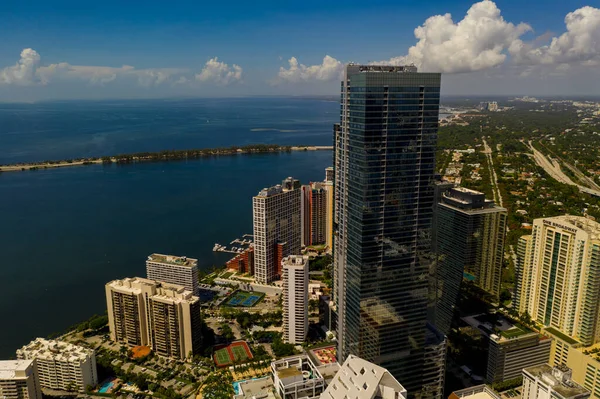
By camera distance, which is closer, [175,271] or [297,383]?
[297,383]

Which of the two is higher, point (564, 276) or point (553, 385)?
point (553, 385)

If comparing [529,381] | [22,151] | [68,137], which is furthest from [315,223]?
[68,137]

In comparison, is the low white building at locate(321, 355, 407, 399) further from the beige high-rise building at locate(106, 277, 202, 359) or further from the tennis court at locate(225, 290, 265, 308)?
the tennis court at locate(225, 290, 265, 308)

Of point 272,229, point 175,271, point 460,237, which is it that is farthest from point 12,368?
point 460,237

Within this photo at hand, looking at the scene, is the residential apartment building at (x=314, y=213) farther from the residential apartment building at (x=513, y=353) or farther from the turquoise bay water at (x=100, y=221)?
the residential apartment building at (x=513, y=353)

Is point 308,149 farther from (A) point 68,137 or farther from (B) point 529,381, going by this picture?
(B) point 529,381

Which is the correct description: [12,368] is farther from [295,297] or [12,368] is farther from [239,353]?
[295,297]

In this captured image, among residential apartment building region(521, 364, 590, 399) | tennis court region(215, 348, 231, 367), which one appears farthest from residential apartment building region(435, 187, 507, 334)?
tennis court region(215, 348, 231, 367)
